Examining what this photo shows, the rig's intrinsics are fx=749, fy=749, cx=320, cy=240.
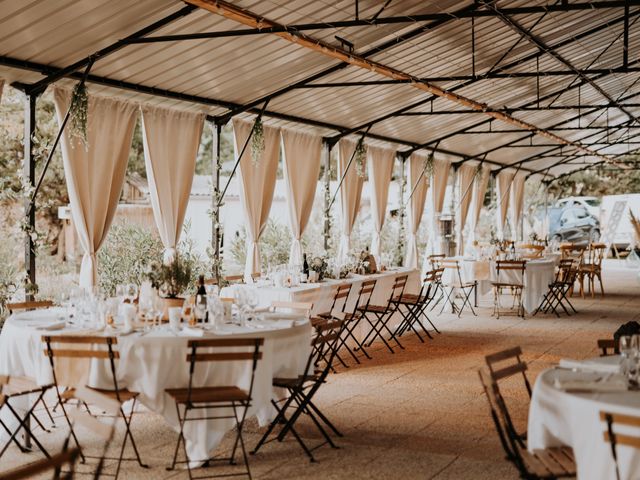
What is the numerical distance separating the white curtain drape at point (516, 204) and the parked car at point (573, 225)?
12.4 feet

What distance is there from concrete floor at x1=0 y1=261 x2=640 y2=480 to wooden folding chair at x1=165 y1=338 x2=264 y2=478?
34 centimetres

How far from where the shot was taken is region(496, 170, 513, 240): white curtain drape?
21.2 m

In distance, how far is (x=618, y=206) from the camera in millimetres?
25438

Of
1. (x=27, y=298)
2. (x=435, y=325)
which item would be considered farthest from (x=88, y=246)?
(x=435, y=325)

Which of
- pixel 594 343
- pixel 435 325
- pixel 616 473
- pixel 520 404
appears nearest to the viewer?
pixel 616 473

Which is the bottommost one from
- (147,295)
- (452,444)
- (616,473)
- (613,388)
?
(452,444)

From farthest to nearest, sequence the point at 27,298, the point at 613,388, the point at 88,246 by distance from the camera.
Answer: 1. the point at 88,246
2. the point at 27,298
3. the point at 613,388

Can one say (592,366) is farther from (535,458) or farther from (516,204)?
(516,204)

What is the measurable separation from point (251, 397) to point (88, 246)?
12.1 feet

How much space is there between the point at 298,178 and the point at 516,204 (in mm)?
12495

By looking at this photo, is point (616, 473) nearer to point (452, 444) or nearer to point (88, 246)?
point (452, 444)

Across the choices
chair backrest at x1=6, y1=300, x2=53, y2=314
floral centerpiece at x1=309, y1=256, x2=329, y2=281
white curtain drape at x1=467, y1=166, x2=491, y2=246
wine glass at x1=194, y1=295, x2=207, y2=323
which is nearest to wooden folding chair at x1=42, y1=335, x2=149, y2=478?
wine glass at x1=194, y1=295, x2=207, y2=323

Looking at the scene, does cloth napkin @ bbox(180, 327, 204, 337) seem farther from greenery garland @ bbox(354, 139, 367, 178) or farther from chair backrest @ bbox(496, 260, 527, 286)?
greenery garland @ bbox(354, 139, 367, 178)

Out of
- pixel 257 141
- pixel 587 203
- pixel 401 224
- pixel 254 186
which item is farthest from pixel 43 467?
pixel 587 203
